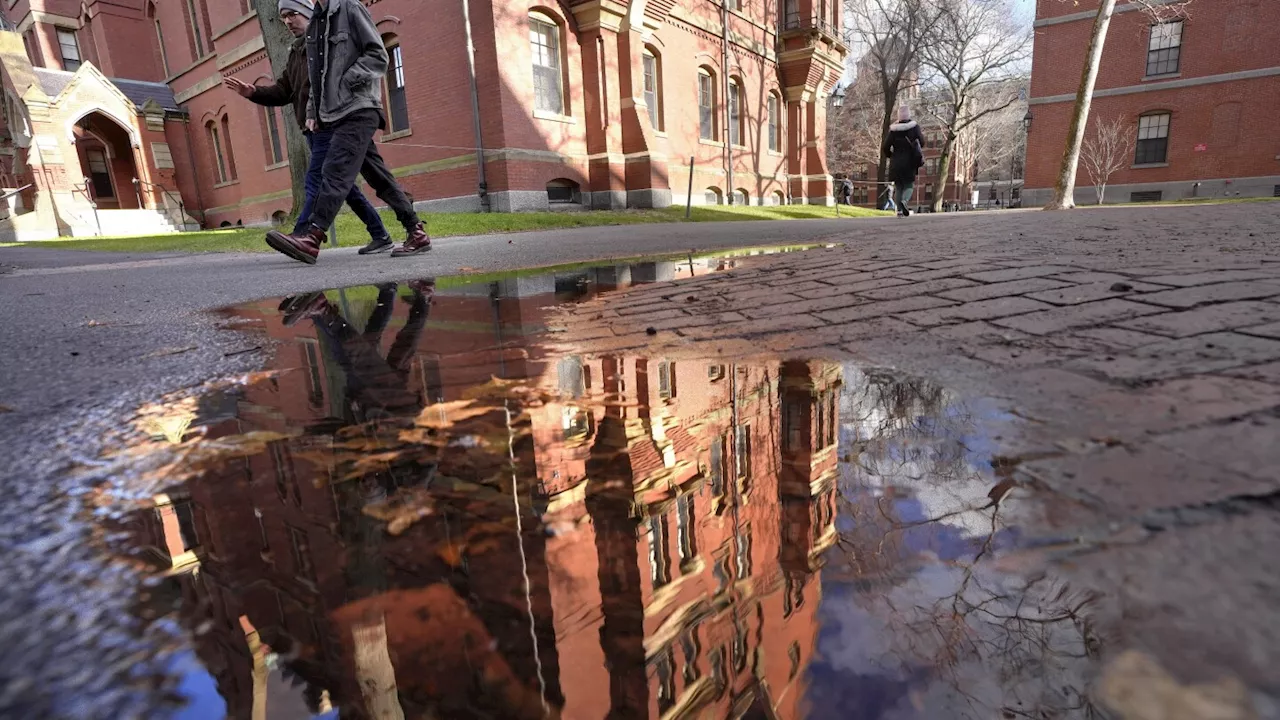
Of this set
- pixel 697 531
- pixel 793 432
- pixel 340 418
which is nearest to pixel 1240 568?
pixel 697 531

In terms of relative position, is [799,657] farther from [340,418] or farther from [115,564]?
[340,418]

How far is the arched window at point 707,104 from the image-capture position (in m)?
21.0

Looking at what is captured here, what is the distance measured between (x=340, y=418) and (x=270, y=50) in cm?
1194

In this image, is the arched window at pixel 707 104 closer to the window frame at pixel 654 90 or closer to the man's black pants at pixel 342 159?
the window frame at pixel 654 90

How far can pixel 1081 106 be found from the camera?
16.4m

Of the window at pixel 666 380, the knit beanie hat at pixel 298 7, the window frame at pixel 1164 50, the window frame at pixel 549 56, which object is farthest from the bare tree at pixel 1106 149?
the window at pixel 666 380

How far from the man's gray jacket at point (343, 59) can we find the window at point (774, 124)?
21192mm

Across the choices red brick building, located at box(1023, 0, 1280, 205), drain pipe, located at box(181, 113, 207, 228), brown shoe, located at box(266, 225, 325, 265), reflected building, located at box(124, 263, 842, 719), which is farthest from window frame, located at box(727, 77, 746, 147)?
drain pipe, located at box(181, 113, 207, 228)

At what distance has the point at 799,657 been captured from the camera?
75cm

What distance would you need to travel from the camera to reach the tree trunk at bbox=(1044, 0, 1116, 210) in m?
15.9

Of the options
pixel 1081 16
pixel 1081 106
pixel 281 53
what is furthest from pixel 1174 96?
pixel 281 53

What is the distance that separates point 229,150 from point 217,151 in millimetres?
1170

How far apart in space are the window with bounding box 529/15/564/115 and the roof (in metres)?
19.9

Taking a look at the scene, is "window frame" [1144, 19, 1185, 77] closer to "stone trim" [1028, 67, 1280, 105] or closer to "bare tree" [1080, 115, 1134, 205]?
"stone trim" [1028, 67, 1280, 105]
